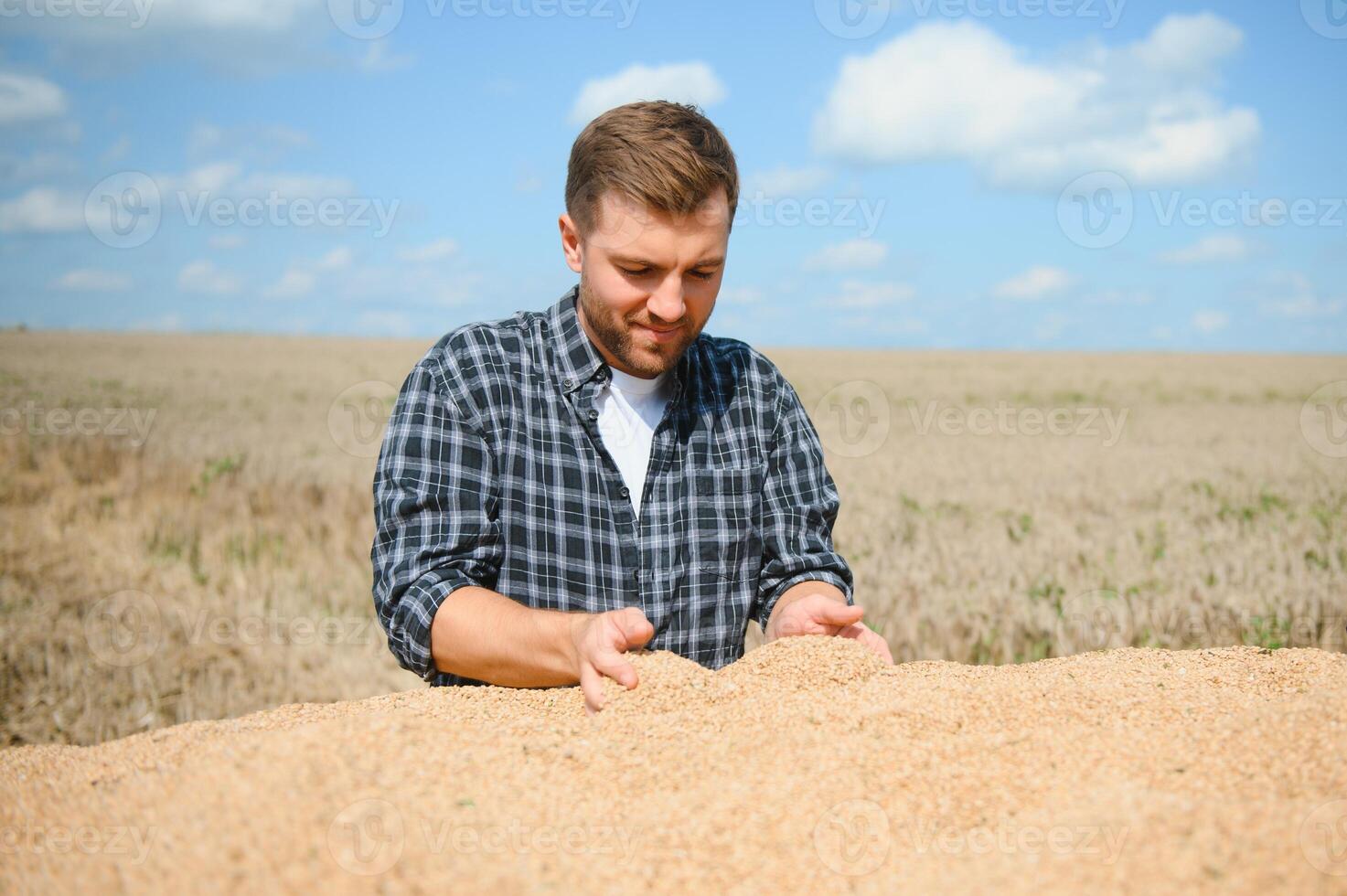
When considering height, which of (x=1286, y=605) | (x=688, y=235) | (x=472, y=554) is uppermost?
(x=688, y=235)

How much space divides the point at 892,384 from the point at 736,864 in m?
29.6

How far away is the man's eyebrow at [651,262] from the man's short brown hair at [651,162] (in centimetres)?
14

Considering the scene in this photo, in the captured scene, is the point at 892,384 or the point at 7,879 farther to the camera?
the point at 892,384

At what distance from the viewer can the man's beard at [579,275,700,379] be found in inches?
112

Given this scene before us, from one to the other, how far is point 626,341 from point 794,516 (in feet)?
2.83

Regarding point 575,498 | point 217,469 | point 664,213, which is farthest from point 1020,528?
point 217,469

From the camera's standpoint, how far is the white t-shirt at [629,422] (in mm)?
3096

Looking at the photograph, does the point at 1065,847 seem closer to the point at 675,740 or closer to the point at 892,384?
the point at 675,740

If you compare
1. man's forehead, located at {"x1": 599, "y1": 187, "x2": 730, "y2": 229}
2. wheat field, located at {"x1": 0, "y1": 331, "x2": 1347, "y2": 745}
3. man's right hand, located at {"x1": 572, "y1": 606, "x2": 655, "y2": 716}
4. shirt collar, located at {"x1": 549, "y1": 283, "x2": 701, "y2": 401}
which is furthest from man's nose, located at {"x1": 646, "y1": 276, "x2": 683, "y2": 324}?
wheat field, located at {"x1": 0, "y1": 331, "x2": 1347, "y2": 745}

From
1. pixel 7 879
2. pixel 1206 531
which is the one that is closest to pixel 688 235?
pixel 7 879

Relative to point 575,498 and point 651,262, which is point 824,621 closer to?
point 575,498

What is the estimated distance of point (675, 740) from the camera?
6.24 ft

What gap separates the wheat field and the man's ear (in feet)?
12.4

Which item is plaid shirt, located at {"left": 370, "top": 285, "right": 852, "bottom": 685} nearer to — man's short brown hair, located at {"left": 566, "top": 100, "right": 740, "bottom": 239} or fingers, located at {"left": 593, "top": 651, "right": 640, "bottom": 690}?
man's short brown hair, located at {"left": 566, "top": 100, "right": 740, "bottom": 239}
